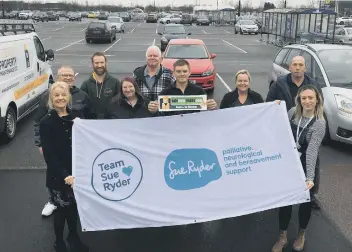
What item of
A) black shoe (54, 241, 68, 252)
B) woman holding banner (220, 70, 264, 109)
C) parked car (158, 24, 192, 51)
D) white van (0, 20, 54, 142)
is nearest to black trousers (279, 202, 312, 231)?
woman holding banner (220, 70, 264, 109)

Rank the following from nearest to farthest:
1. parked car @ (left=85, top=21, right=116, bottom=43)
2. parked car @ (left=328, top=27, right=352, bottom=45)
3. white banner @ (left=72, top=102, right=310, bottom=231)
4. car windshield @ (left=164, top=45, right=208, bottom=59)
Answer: white banner @ (left=72, top=102, right=310, bottom=231) < car windshield @ (left=164, top=45, right=208, bottom=59) < parked car @ (left=328, top=27, right=352, bottom=45) < parked car @ (left=85, top=21, right=116, bottom=43)

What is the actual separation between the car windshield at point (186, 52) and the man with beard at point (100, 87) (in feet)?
27.4

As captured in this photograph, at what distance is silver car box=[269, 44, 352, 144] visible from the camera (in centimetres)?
707

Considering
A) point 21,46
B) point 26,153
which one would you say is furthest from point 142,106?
point 21,46

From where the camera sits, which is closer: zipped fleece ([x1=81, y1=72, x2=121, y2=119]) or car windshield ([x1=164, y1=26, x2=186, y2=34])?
zipped fleece ([x1=81, y1=72, x2=121, y2=119])

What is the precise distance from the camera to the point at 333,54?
8.44 metres

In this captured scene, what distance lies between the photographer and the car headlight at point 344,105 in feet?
23.0

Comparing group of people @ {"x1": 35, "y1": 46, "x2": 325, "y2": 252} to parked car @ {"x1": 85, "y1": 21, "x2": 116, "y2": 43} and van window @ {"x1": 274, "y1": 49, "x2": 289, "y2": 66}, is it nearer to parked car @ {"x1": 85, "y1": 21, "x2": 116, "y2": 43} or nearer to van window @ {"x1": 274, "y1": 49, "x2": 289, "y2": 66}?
van window @ {"x1": 274, "y1": 49, "x2": 289, "y2": 66}

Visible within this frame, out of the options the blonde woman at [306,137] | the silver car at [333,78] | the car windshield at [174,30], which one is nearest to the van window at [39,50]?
the silver car at [333,78]

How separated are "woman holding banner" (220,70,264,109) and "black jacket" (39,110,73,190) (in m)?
1.93

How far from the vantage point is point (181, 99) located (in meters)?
4.15

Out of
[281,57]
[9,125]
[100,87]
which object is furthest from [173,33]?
[100,87]

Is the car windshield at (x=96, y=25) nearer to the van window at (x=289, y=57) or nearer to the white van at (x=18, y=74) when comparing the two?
the white van at (x=18, y=74)

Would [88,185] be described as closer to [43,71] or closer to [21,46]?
[21,46]
